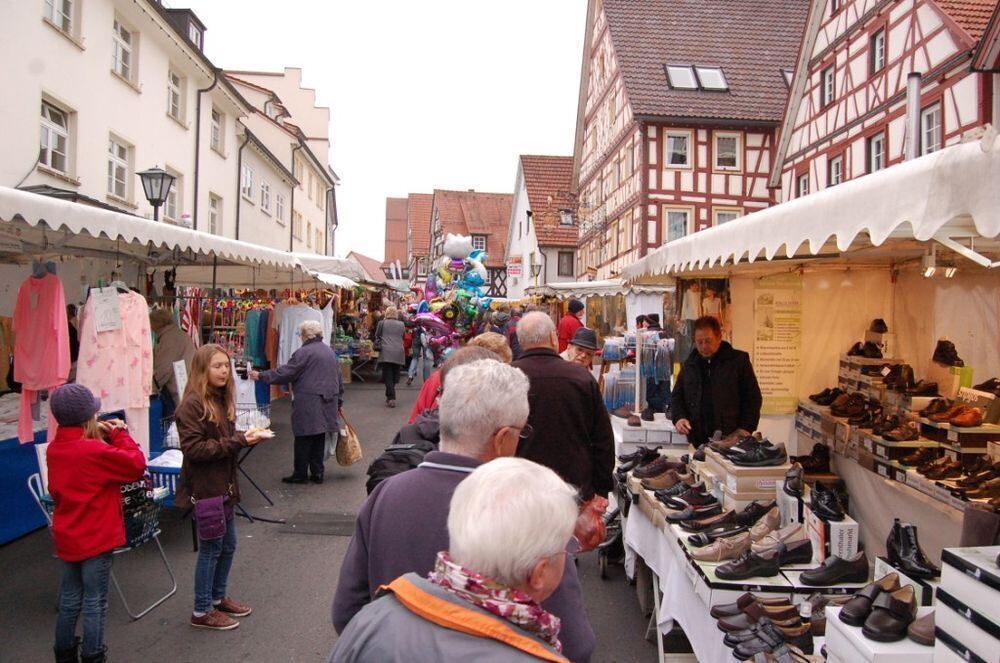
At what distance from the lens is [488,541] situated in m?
1.38

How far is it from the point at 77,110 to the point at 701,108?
1736cm

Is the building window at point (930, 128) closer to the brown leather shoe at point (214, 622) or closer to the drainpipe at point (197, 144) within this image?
the brown leather shoe at point (214, 622)

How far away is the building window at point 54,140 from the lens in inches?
470

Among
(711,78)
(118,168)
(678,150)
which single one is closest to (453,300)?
(118,168)

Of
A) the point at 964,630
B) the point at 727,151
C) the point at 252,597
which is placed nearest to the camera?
the point at 964,630

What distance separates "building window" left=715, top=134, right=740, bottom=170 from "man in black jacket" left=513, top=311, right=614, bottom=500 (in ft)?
67.7

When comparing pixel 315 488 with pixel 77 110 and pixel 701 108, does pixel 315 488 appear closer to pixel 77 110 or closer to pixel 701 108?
pixel 77 110

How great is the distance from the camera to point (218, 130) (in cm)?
2083

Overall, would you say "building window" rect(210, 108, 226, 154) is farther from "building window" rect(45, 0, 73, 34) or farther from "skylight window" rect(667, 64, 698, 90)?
"skylight window" rect(667, 64, 698, 90)

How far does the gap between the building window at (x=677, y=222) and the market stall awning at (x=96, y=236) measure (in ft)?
50.6

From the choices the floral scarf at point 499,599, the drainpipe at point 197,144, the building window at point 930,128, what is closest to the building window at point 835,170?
the building window at point 930,128

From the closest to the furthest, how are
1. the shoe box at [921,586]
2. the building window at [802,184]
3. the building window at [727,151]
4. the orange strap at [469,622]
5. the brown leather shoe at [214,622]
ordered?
the orange strap at [469,622] → the shoe box at [921,586] → the brown leather shoe at [214,622] → the building window at [802,184] → the building window at [727,151]

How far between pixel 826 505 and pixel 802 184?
16462mm

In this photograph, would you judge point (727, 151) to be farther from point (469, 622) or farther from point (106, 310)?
point (469, 622)
